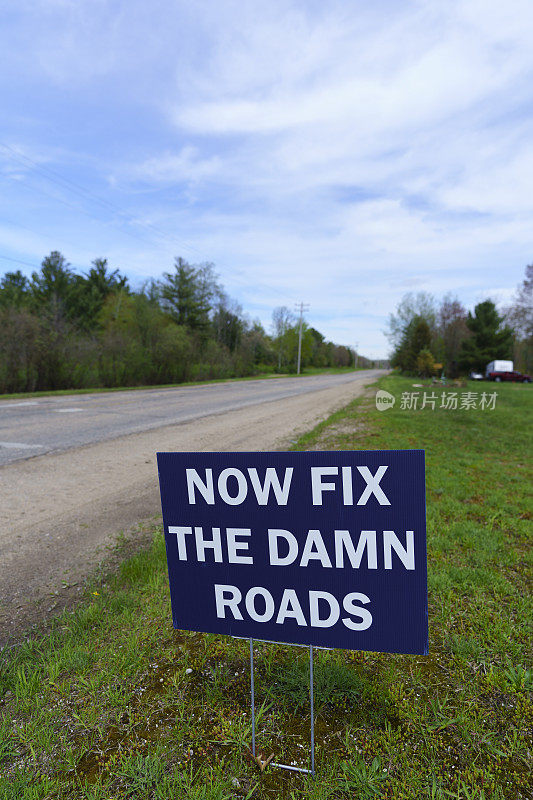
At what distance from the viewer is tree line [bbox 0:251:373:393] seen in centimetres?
2083

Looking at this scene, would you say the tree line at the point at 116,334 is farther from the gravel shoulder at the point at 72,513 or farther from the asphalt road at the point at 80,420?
the gravel shoulder at the point at 72,513

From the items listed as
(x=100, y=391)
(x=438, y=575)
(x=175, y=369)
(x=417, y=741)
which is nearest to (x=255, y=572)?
(x=417, y=741)

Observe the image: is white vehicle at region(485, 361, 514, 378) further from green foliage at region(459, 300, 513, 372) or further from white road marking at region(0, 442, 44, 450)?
white road marking at region(0, 442, 44, 450)

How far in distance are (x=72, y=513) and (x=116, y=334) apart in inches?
942

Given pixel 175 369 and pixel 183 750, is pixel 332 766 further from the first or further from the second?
pixel 175 369

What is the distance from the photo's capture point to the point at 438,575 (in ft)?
11.0

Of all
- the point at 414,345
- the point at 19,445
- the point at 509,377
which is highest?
the point at 414,345

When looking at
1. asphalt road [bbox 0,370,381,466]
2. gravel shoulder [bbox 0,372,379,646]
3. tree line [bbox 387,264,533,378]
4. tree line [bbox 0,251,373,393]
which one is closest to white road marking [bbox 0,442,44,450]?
asphalt road [bbox 0,370,381,466]

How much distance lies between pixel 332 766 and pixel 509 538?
3.11 m

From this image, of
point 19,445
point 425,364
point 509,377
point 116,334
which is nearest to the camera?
point 19,445

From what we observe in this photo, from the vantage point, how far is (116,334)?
88.6 ft

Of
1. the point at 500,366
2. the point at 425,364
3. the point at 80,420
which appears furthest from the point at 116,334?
the point at 500,366

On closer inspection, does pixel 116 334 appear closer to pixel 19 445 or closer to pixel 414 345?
pixel 19 445

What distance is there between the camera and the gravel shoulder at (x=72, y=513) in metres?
3.33
